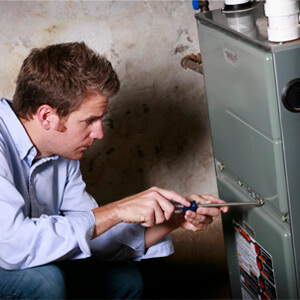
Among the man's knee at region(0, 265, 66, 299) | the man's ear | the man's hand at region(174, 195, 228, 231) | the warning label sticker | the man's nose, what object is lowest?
the warning label sticker

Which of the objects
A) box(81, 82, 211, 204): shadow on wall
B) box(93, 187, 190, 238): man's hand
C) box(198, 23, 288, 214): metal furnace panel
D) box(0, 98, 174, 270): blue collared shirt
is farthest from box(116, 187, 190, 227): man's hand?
box(81, 82, 211, 204): shadow on wall

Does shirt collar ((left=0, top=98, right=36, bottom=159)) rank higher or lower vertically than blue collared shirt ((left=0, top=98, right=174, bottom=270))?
higher

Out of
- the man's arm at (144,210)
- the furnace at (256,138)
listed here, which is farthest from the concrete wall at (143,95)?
the man's arm at (144,210)

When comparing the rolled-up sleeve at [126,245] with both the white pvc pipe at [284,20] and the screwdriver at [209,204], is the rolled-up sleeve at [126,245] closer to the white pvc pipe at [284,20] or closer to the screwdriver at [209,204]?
the screwdriver at [209,204]

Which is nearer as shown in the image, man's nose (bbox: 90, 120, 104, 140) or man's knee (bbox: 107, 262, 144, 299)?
man's nose (bbox: 90, 120, 104, 140)

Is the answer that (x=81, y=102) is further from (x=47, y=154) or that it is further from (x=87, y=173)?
(x=87, y=173)

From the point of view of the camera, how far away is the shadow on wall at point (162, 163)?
2.41 metres

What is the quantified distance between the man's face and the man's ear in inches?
0.9

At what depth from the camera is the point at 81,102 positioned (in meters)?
1.74

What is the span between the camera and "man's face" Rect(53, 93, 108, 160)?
1748 mm

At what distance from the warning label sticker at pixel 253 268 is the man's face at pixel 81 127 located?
20.2 inches

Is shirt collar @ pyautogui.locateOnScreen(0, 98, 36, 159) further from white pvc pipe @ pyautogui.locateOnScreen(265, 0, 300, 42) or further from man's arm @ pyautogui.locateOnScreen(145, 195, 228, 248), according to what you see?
white pvc pipe @ pyautogui.locateOnScreen(265, 0, 300, 42)

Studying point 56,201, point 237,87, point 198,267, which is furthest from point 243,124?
point 198,267

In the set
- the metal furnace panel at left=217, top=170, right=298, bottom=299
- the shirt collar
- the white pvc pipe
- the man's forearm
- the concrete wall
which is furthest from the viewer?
the concrete wall
